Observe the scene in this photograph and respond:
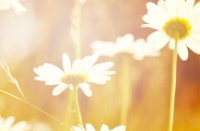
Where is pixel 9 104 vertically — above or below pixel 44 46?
below

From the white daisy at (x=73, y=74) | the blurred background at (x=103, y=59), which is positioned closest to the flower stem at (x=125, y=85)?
the blurred background at (x=103, y=59)

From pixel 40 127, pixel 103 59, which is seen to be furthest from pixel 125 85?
pixel 40 127

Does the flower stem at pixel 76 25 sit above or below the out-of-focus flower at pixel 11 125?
above

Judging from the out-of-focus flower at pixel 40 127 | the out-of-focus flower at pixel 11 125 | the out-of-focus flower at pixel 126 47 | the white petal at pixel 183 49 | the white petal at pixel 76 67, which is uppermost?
the out-of-focus flower at pixel 126 47

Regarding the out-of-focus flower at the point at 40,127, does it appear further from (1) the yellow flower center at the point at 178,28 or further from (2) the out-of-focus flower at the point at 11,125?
(1) the yellow flower center at the point at 178,28

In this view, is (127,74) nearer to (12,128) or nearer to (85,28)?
(85,28)

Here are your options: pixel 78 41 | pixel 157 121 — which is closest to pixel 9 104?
pixel 78 41
